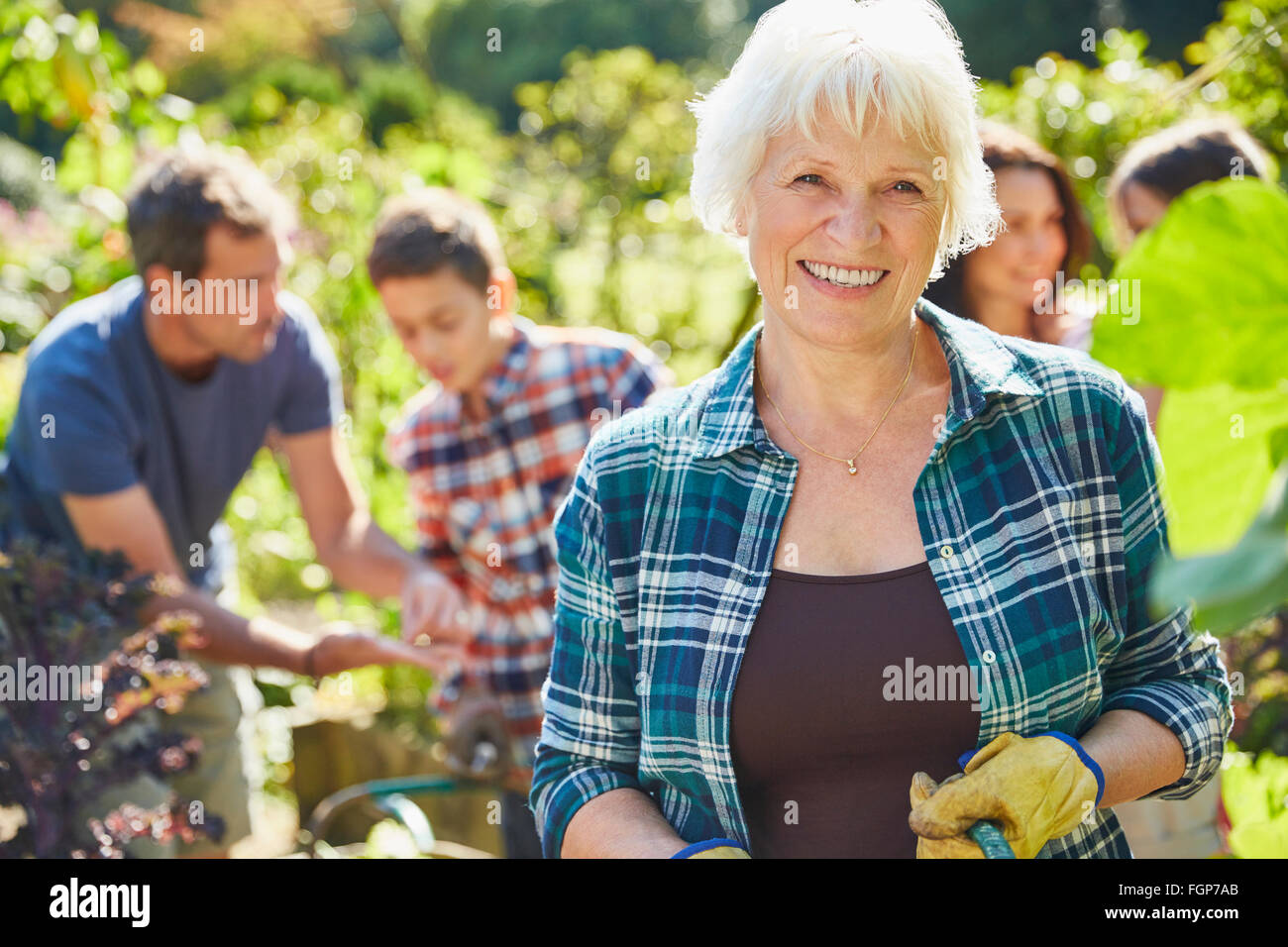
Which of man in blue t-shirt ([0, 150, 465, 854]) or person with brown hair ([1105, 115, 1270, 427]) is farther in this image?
person with brown hair ([1105, 115, 1270, 427])

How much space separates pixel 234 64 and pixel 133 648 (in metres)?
20.1

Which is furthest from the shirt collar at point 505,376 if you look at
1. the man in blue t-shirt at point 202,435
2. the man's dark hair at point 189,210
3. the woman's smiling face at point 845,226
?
the woman's smiling face at point 845,226

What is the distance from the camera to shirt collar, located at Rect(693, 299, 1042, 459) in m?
1.44

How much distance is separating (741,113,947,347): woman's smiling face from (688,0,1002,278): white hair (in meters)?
0.02

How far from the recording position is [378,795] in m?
3.14

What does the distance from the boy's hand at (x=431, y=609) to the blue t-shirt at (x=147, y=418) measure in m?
0.57

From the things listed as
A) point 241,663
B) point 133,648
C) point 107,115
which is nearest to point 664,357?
point 107,115

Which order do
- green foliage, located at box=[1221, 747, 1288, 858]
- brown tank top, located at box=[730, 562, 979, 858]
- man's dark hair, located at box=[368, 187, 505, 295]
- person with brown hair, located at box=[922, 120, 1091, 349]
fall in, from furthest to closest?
1. man's dark hair, located at box=[368, 187, 505, 295]
2. person with brown hair, located at box=[922, 120, 1091, 349]
3. brown tank top, located at box=[730, 562, 979, 858]
4. green foliage, located at box=[1221, 747, 1288, 858]

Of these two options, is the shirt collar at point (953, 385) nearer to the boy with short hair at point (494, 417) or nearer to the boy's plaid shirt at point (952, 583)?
the boy's plaid shirt at point (952, 583)

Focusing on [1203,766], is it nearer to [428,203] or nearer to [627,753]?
[627,753]

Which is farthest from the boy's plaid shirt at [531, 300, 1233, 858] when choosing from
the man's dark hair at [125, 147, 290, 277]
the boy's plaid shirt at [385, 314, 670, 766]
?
the man's dark hair at [125, 147, 290, 277]

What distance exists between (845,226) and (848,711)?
0.59 metres

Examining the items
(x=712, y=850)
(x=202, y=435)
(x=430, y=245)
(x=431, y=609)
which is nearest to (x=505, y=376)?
(x=430, y=245)

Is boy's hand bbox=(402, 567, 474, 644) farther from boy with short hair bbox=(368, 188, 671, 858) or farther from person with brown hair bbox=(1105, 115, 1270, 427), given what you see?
person with brown hair bbox=(1105, 115, 1270, 427)
